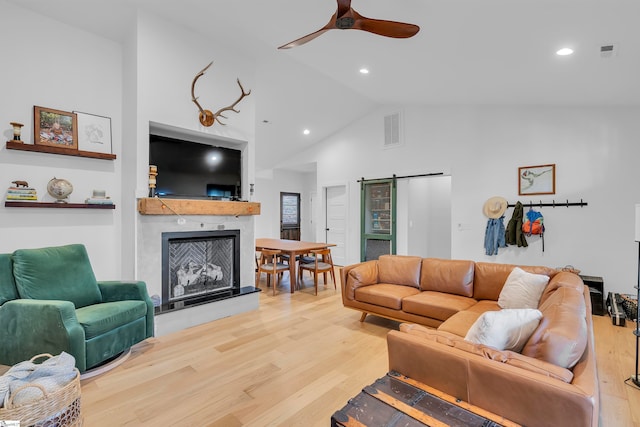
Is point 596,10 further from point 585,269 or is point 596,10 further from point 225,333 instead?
point 225,333

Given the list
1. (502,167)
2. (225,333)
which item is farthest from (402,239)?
(225,333)

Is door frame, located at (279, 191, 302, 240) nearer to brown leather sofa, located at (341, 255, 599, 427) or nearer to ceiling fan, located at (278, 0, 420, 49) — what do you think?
ceiling fan, located at (278, 0, 420, 49)

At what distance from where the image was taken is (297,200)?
9.43 metres

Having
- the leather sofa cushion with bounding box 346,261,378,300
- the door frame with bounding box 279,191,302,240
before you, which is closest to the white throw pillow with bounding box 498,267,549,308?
the leather sofa cushion with bounding box 346,261,378,300

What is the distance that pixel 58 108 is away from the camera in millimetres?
3248

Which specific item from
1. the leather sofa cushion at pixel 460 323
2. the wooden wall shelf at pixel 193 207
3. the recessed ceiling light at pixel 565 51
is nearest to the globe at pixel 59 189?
the wooden wall shelf at pixel 193 207

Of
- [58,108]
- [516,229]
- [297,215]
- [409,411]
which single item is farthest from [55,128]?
[297,215]

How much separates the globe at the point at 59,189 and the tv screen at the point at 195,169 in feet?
2.68

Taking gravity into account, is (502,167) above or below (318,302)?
above

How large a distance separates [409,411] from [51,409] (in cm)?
179

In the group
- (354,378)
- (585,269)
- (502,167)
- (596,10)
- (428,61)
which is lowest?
(354,378)

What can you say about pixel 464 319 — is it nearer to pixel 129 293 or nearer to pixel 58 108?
pixel 129 293

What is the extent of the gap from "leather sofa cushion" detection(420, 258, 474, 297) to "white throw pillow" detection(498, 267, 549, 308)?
0.45 meters

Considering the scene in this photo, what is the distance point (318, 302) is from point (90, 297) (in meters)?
2.67
